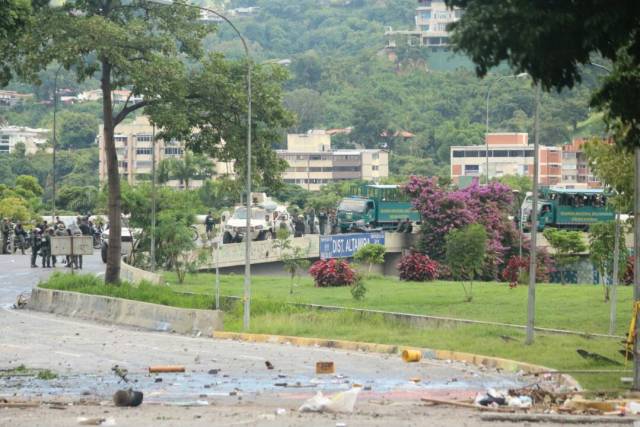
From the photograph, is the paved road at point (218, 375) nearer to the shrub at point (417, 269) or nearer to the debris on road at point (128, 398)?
the debris on road at point (128, 398)

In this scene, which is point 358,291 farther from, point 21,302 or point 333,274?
point 21,302

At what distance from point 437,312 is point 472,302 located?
7.59 feet

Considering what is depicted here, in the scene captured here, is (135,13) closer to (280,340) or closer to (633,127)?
(280,340)

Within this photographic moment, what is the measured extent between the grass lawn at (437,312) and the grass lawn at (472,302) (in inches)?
1.1

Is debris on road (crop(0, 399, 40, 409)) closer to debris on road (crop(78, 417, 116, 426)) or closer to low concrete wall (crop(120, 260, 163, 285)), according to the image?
debris on road (crop(78, 417, 116, 426))

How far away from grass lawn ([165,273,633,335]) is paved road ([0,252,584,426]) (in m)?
7.18

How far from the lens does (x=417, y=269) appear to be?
5406 cm

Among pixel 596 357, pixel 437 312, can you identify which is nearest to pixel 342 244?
pixel 437 312

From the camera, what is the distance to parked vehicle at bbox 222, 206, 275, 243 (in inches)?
2810

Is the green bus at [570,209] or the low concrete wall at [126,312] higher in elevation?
the green bus at [570,209]

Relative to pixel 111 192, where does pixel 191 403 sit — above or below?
below

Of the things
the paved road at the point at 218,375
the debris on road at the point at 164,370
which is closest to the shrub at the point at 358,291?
the paved road at the point at 218,375

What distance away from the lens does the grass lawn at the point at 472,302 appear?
3497 centimetres

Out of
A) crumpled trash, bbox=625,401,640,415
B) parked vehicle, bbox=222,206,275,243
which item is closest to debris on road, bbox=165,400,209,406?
crumpled trash, bbox=625,401,640,415
